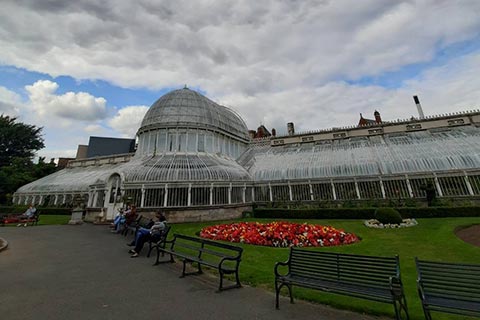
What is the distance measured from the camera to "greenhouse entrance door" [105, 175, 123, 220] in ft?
61.9

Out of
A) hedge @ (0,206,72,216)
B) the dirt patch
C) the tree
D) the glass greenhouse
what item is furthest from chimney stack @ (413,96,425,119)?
the tree

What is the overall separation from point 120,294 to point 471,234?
15.4 meters

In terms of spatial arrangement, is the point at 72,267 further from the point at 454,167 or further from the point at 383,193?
the point at 454,167

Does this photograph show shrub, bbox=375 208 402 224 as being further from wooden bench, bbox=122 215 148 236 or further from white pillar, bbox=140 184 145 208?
white pillar, bbox=140 184 145 208

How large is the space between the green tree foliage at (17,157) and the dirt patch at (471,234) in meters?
53.8

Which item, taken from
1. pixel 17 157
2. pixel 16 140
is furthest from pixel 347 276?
pixel 16 140

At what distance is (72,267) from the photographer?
7.36m

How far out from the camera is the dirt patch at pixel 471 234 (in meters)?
9.43

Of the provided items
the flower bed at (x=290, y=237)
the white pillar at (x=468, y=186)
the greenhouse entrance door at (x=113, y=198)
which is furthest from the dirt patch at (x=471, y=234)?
the greenhouse entrance door at (x=113, y=198)

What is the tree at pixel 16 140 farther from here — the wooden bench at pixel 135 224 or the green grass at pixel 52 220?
the wooden bench at pixel 135 224

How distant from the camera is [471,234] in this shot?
34.8 ft

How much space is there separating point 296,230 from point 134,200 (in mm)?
14279

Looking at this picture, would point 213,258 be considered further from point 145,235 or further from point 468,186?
point 468,186

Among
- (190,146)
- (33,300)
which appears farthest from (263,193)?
(33,300)
